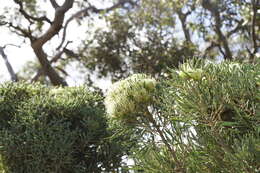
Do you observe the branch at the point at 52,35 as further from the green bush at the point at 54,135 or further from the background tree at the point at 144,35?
the green bush at the point at 54,135

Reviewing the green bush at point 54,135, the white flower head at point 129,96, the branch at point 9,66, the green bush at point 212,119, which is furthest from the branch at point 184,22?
the green bush at point 212,119

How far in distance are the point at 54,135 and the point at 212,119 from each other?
244cm

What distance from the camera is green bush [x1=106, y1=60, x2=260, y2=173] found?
0.77m

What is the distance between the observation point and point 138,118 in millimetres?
1118

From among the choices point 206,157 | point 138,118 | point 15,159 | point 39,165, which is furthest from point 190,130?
point 15,159

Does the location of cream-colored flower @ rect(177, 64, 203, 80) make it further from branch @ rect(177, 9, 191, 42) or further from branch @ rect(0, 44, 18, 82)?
branch @ rect(0, 44, 18, 82)

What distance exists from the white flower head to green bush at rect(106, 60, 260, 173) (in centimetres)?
13

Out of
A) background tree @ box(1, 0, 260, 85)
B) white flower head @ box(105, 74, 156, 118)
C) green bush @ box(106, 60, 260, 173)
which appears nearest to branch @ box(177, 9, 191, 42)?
background tree @ box(1, 0, 260, 85)

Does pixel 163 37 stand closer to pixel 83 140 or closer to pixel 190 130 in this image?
pixel 83 140

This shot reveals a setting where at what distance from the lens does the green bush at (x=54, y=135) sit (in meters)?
3.07

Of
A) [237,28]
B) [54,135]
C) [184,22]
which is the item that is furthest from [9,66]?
[54,135]

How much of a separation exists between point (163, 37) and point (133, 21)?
1008 mm

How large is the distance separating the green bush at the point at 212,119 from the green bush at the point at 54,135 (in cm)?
222

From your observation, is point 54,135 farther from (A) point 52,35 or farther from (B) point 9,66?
(B) point 9,66
